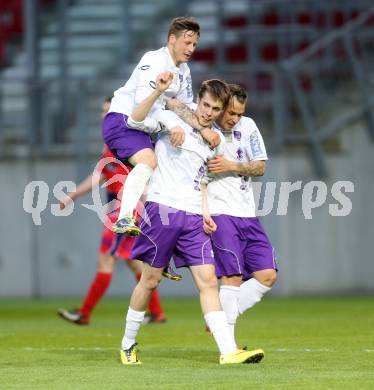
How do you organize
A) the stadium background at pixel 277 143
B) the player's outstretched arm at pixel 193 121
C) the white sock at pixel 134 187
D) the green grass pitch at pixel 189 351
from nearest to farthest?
the green grass pitch at pixel 189 351 → the player's outstretched arm at pixel 193 121 → the white sock at pixel 134 187 → the stadium background at pixel 277 143

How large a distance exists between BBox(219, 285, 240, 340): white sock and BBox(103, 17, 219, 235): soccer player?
3.41ft

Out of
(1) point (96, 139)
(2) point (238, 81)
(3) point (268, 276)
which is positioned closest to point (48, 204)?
(1) point (96, 139)

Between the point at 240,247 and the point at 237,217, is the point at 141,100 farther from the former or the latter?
the point at 240,247

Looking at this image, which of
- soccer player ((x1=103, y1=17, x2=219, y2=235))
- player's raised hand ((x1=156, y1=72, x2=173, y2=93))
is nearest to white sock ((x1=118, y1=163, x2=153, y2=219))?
soccer player ((x1=103, y1=17, x2=219, y2=235))

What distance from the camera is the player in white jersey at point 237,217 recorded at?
35.0ft

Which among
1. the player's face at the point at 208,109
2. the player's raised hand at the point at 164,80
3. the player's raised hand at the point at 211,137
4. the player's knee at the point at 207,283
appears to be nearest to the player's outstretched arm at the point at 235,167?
the player's raised hand at the point at 211,137

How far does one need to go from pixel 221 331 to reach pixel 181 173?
1.12 m

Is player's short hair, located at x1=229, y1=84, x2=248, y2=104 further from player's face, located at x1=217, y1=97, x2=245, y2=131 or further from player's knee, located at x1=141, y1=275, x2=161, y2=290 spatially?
player's knee, located at x1=141, y1=275, x2=161, y2=290

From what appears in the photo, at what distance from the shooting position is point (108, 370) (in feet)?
31.3

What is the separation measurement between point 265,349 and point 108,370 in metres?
2.03

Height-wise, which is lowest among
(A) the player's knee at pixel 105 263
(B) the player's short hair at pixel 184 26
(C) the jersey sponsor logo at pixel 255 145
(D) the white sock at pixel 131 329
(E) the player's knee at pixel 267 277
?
(A) the player's knee at pixel 105 263

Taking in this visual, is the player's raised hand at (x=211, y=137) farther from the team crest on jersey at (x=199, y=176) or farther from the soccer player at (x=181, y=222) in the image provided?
the team crest on jersey at (x=199, y=176)

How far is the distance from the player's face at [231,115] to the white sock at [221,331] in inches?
62.8

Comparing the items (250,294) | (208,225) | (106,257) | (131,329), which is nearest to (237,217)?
(250,294)
